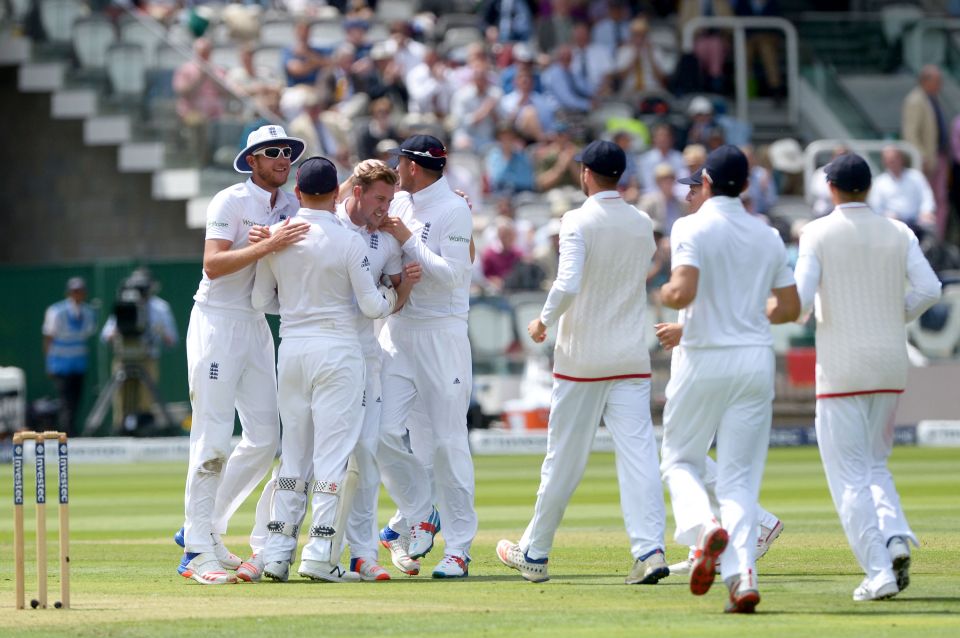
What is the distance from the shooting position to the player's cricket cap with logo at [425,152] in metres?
10.2

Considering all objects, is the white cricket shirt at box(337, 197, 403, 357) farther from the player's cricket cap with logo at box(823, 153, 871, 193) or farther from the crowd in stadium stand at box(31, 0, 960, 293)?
the crowd in stadium stand at box(31, 0, 960, 293)

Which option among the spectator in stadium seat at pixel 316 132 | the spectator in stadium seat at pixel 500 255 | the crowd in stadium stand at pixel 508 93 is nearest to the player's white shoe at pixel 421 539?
the crowd in stadium stand at pixel 508 93

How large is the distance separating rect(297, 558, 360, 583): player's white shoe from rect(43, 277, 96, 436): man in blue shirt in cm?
1337

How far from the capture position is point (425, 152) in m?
10.2

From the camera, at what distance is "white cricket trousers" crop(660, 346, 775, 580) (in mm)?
8617

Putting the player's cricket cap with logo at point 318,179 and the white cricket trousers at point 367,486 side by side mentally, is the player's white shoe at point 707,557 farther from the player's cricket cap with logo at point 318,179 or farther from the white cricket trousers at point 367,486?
the player's cricket cap with logo at point 318,179

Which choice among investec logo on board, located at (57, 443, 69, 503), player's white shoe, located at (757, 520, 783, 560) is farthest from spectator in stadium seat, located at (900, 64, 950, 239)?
investec logo on board, located at (57, 443, 69, 503)

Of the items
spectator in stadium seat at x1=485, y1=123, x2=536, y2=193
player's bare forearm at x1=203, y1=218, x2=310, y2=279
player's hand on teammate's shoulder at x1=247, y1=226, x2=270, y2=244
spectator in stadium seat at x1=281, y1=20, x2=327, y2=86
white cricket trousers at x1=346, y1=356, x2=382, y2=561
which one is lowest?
white cricket trousers at x1=346, y1=356, x2=382, y2=561

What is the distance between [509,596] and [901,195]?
14921mm

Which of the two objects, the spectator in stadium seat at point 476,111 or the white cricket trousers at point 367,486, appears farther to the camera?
the spectator in stadium seat at point 476,111

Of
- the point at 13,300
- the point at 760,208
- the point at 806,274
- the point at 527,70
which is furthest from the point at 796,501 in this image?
the point at 13,300

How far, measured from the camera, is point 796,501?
15.2 m

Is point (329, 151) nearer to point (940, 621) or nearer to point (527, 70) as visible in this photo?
point (527, 70)

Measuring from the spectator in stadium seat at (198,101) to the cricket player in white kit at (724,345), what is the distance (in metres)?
14.5
